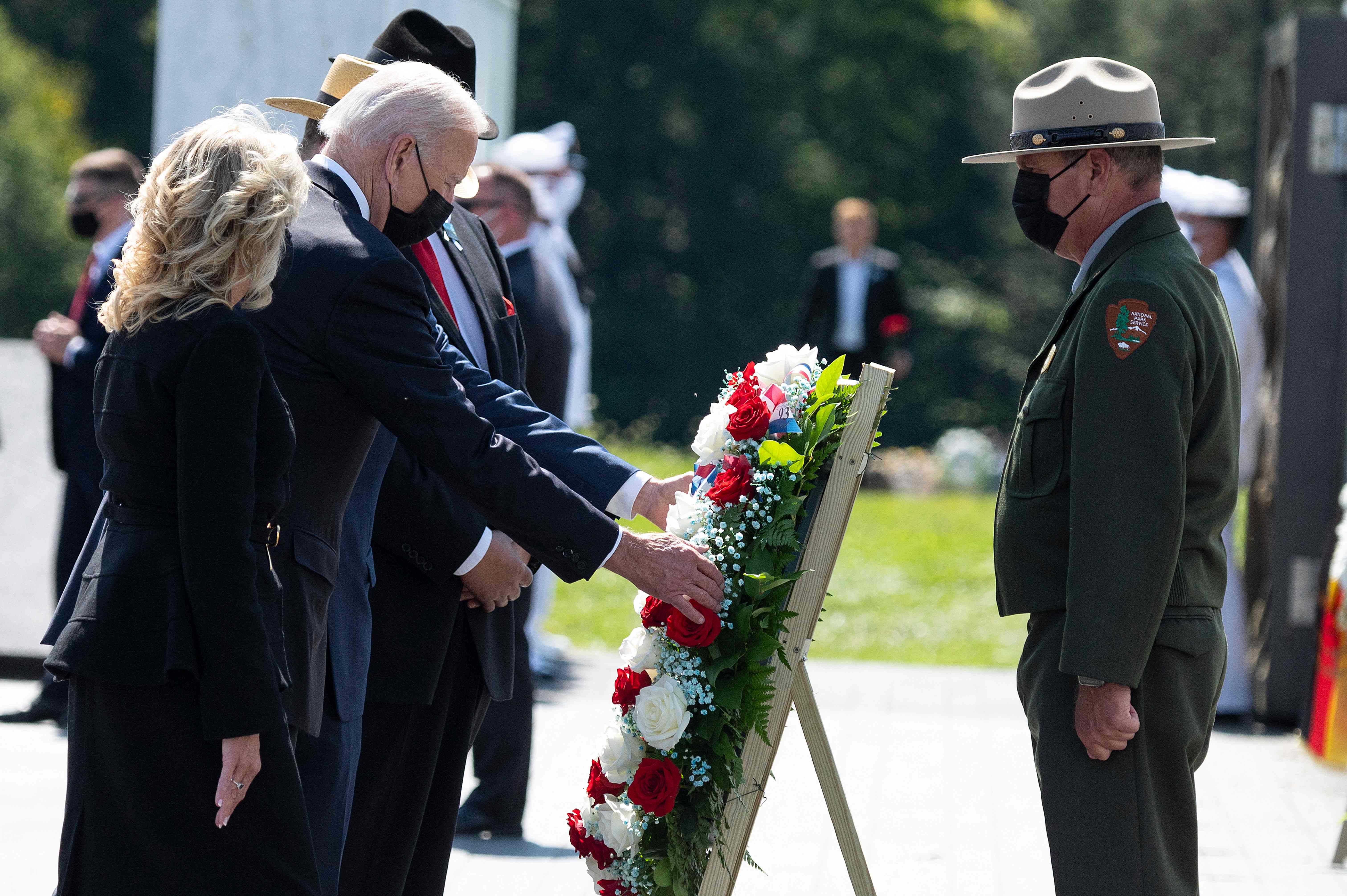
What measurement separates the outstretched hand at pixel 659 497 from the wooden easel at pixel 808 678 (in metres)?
0.35

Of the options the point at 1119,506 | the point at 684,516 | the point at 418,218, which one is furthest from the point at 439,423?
the point at 1119,506

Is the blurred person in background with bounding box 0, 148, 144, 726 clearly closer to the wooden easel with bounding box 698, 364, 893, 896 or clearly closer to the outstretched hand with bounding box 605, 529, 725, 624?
the outstretched hand with bounding box 605, 529, 725, 624

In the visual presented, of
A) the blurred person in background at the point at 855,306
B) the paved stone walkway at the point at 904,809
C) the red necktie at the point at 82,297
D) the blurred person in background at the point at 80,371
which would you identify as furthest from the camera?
the blurred person in background at the point at 855,306

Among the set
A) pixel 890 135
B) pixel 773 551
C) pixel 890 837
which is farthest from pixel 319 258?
pixel 890 135

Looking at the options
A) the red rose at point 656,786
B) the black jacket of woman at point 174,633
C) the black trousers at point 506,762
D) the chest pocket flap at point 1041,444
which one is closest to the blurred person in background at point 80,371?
the black trousers at point 506,762

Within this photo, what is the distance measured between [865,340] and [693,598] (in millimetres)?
9775

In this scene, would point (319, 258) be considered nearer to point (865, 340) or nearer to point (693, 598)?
point (693, 598)

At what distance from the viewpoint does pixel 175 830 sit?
2.64 m

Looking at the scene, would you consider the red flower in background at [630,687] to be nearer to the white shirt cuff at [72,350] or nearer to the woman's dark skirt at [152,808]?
the woman's dark skirt at [152,808]

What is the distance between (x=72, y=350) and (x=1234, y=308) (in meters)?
4.79

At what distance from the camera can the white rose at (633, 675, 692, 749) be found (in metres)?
3.27

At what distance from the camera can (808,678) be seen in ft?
10.8

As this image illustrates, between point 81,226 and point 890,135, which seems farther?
point 890,135

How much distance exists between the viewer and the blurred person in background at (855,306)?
12695mm
